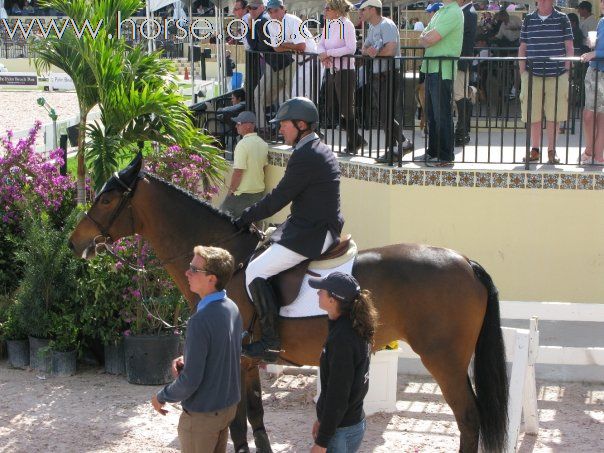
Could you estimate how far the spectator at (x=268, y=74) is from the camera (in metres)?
11.8

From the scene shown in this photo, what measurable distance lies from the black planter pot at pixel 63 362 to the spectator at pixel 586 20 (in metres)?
9.66

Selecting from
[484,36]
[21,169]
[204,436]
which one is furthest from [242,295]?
[484,36]

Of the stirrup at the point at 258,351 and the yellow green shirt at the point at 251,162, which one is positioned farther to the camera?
the yellow green shirt at the point at 251,162

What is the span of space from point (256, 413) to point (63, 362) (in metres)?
2.79

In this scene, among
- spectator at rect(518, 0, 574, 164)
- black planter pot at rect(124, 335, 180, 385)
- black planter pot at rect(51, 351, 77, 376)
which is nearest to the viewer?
black planter pot at rect(124, 335, 180, 385)

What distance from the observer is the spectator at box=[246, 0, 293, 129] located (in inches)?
466

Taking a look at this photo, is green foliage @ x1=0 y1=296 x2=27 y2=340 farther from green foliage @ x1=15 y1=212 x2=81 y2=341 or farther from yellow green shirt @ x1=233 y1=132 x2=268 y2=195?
yellow green shirt @ x1=233 y1=132 x2=268 y2=195

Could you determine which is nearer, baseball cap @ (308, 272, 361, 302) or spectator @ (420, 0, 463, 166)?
baseball cap @ (308, 272, 361, 302)

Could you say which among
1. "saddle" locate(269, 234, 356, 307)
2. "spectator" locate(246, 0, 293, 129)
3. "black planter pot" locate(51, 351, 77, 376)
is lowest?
"black planter pot" locate(51, 351, 77, 376)

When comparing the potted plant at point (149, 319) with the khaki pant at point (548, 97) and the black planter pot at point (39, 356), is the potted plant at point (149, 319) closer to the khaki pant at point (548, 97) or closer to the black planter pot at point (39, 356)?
the black planter pot at point (39, 356)

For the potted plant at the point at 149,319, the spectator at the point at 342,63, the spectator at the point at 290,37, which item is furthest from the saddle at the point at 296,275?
the spectator at the point at 290,37

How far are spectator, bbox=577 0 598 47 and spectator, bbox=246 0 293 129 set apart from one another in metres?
5.52

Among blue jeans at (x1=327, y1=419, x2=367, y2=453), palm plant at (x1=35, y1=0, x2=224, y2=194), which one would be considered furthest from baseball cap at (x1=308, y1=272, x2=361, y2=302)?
palm plant at (x1=35, y1=0, x2=224, y2=194)

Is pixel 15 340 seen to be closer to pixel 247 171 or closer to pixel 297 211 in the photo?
pixel 247 171
